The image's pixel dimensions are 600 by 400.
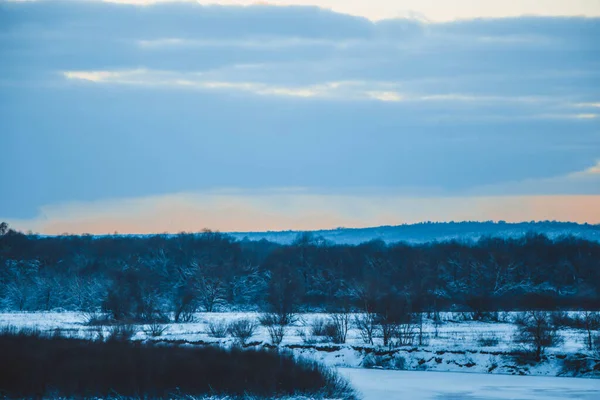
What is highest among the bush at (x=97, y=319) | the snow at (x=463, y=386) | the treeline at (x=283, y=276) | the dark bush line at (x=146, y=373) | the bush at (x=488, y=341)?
the treeline at (x=283, y=276)

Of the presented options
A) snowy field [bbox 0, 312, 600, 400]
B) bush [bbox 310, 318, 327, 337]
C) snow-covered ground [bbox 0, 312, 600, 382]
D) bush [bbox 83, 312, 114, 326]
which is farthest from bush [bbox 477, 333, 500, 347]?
bush [bbox 83, 312, 114, 326]

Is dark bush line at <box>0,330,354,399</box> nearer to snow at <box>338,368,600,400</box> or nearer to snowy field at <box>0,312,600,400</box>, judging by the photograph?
snow at <box>338,368,600,400</box>

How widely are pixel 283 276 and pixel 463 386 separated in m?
60.0

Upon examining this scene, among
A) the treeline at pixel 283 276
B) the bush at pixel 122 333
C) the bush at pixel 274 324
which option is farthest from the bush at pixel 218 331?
the treeline at pixel 283 276

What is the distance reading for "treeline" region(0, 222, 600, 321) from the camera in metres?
86.4

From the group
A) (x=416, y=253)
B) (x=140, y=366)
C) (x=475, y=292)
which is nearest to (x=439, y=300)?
(x=475, y=292)

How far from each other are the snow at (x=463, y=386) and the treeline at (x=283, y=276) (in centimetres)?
3131

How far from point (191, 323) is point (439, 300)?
26.5m

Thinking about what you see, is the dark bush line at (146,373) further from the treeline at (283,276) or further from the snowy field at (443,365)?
the treeline at (283,276)

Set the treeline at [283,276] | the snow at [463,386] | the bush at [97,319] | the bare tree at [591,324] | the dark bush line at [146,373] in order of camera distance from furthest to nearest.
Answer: the treeline at [283,276] < the bush at [97,319] < the bare tree at [591,324] < the snow at [463,386] < the dark bush line at [146,373]

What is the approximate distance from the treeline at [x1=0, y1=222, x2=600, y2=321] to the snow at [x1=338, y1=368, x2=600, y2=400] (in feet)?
103

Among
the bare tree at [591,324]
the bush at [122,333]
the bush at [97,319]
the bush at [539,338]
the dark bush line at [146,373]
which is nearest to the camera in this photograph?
the dark bush line at [146,373]

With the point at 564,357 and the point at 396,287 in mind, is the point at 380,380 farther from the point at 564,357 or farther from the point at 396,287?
the point at 396,287

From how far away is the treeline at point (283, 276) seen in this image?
86.4 metres
